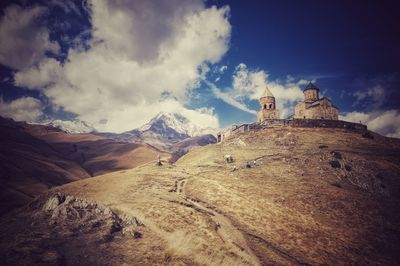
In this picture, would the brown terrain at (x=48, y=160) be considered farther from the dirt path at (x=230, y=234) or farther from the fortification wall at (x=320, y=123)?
the fortification wall at (x=320, y=123)

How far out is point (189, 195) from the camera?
109 ft

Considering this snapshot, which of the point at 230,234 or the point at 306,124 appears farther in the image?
the point at 306,124

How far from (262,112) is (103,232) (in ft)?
213

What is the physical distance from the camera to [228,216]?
27.9 meters

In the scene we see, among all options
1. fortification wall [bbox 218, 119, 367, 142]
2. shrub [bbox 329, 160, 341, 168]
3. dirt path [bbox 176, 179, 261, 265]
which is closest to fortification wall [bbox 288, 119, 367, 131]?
fortification wall [bbox 218, 119, 367, 142]

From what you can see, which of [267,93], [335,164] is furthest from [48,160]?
[335,164]

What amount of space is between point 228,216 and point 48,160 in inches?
3697

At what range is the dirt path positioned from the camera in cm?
2030

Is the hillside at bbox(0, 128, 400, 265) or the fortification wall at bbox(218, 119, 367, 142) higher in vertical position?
the fortification wall at bbox(218, 119, 367, 142)

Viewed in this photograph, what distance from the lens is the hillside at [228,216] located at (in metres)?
19.8

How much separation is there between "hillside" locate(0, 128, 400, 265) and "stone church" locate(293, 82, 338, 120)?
3010 cm

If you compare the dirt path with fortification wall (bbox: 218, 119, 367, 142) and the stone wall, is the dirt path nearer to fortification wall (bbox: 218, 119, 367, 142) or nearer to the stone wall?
fortification wall (bbox: 218, 119, 367, 142)

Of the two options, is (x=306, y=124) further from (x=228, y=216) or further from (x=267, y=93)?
(x=228, y=216)

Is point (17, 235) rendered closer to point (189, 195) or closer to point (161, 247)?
point (161, 247)
